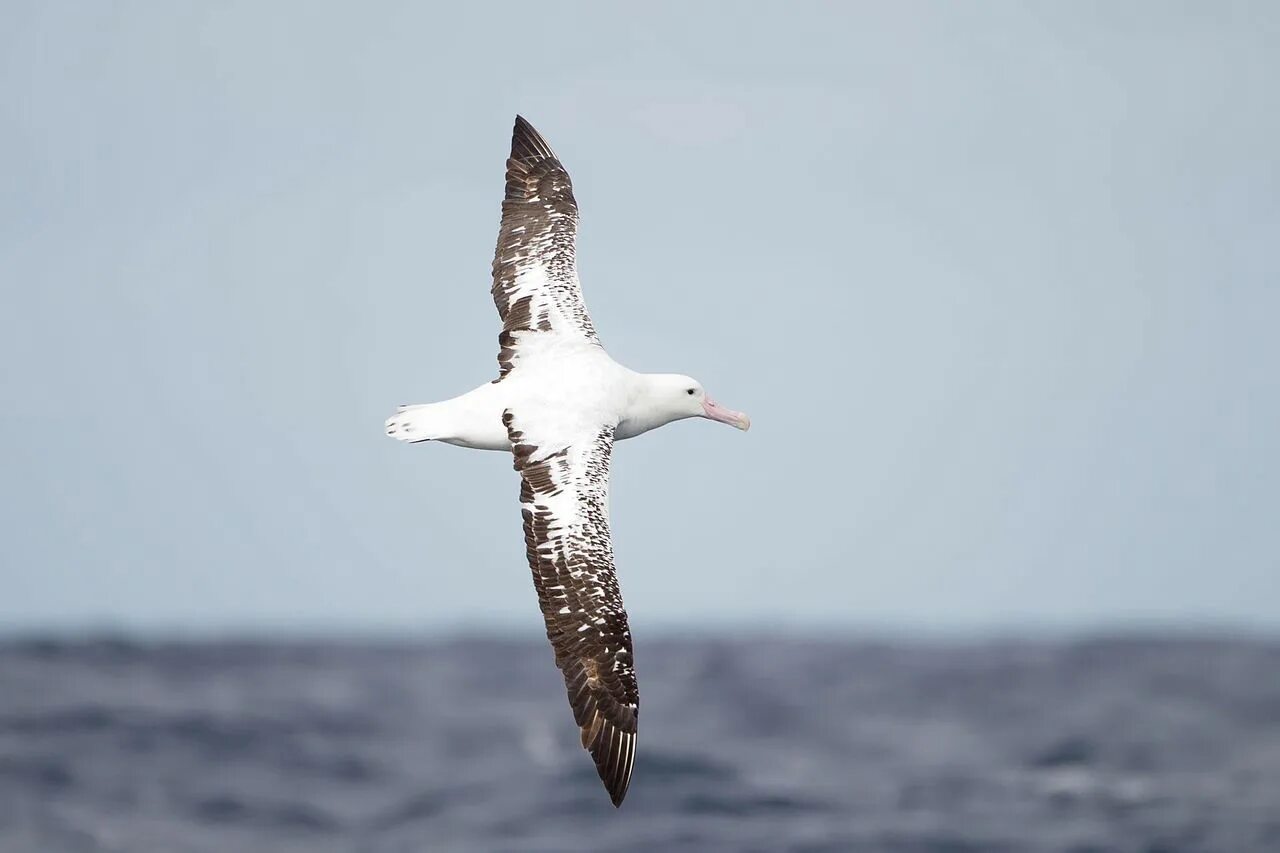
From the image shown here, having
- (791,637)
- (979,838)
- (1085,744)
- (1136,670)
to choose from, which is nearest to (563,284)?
(979,838)

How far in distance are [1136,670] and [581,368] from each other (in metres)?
44.6

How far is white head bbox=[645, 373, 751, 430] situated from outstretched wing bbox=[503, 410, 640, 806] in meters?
1.21

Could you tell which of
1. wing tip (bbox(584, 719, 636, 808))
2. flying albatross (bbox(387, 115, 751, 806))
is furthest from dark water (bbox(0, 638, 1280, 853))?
wing tip (bbox(584, 719, 636, 808))

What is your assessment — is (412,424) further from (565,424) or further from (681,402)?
(681,402)

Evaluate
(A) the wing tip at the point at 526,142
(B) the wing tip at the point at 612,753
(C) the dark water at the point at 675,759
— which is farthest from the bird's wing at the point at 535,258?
(C) the dark water at the point at 675,759

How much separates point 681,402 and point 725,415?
0.64m

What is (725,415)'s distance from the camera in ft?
51.5

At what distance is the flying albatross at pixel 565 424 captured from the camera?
12.7 metres

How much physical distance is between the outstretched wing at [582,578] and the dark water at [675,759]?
72.6 feet

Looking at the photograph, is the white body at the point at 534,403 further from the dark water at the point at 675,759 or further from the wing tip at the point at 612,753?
the dark water at the point at 675,759

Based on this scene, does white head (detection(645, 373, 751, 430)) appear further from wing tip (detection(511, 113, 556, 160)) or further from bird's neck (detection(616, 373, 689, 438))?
wing tip (detection(511, 113, 556, 160))

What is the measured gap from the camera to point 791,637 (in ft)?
253

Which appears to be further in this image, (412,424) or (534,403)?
(412,424)

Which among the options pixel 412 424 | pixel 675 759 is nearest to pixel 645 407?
pixel 412 424
